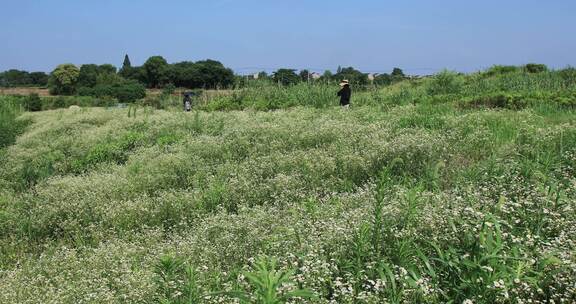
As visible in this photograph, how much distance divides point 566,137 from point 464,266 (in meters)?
5.40

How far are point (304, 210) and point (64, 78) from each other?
7726 cm

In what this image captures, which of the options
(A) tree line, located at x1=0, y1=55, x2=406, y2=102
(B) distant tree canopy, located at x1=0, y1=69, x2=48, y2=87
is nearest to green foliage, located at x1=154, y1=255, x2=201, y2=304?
(A) tree line, located at x1=0, y1=55, x2=406, y2=102

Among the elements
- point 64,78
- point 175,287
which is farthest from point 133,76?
point 175,287

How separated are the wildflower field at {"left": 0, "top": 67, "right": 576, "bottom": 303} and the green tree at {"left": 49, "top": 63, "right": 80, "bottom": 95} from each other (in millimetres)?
63471

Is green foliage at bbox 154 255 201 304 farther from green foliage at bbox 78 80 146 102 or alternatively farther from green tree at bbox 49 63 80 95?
green tree at bbox 49 63 80 95

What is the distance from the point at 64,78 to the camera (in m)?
74.0

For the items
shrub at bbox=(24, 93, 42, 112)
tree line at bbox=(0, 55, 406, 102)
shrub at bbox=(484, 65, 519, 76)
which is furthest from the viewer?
tree line at bbox=(0, 55, 406, 102)

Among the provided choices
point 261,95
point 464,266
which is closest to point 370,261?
point 464,266

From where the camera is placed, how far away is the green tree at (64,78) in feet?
239

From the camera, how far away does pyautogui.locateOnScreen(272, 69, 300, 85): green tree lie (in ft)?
88.0

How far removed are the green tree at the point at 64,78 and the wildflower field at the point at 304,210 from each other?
63.5 metres

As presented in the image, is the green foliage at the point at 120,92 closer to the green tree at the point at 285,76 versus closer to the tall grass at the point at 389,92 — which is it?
the green tree at the point at 285,76

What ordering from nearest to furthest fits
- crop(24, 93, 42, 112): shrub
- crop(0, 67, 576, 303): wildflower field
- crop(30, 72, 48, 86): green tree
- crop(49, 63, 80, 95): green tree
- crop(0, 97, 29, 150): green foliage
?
1. crop(0, 67, 576, 303): wildflower field
2. crop(0, 97, 29, 150): green foliage
3. crop(24, 93, 42, 112): shrub
4. crop(49, 63, 80, 95): green tree
5. crop(30, 72, 48, 86): green tree

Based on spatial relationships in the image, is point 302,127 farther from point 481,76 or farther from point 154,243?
point 481,76
